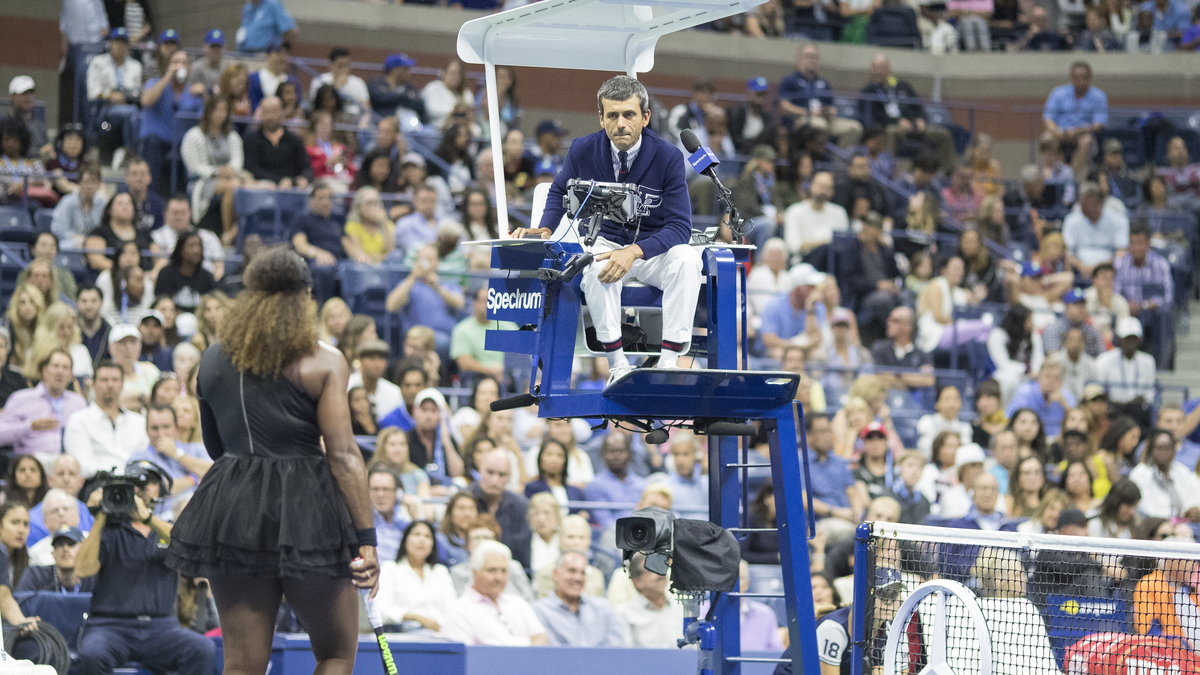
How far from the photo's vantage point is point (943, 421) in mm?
14047

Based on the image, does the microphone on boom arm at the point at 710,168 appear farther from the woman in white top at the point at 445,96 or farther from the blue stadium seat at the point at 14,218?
the woman in white top at the point at 445,96

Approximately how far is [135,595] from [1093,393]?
907 cm

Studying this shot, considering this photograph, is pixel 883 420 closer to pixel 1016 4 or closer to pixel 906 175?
pixel 906 175

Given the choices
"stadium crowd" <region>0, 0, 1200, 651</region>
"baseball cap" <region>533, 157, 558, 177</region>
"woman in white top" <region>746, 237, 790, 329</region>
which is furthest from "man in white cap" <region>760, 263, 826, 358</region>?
"baseball cap" <region>533, 157, 558, 177</region>

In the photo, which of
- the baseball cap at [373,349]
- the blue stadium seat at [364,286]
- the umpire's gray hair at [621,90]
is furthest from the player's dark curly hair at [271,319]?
the blue stadium seat at [364,286]

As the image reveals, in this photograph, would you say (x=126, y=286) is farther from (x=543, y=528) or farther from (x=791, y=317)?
(x=791, y=317)

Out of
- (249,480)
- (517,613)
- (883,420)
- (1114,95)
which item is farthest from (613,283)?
(1114,95)

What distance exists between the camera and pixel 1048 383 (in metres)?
14.8

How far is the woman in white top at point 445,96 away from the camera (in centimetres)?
1705

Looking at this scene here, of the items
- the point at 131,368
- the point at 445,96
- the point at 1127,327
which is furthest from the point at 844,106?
the point at 131,368

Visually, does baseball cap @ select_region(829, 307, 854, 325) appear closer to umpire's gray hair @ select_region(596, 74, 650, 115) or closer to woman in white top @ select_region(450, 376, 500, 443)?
woman in white top @ select_region(450, 376, 500, 443)

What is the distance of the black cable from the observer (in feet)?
25.7

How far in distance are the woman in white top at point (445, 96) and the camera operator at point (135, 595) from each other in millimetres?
8981

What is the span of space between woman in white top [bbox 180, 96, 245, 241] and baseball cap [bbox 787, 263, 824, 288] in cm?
484
